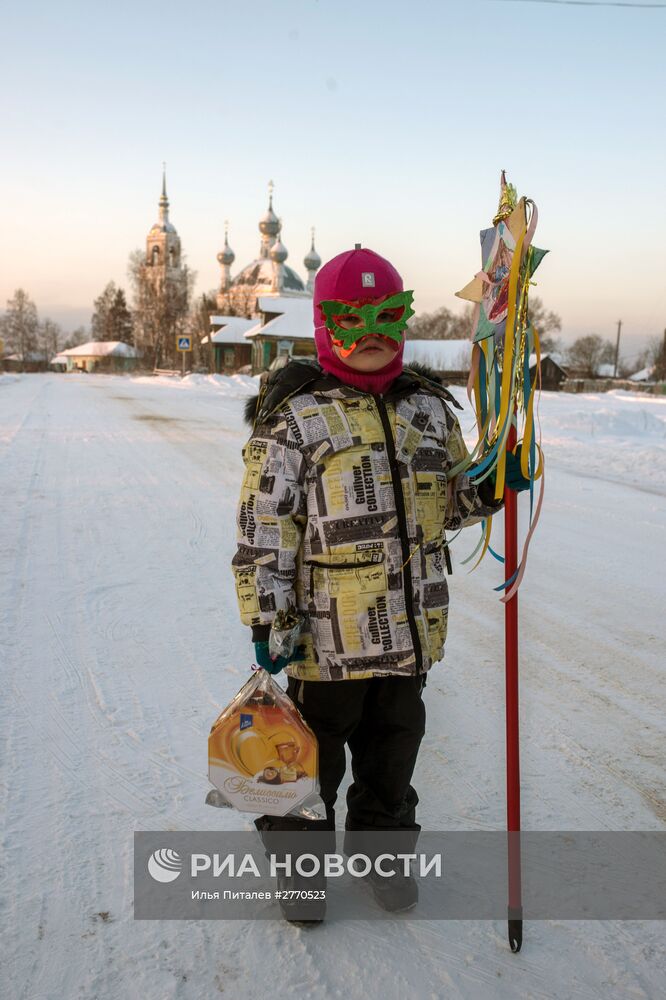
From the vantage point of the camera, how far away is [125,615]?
4562 mm

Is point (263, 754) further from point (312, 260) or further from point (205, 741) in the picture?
point (312, 260)

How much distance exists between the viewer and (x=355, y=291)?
2254 millimetres

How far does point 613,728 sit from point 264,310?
49.5 meters

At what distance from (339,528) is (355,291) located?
69cm

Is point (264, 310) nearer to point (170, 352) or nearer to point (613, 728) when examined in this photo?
point (170, 352)

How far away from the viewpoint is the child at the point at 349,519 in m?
2.23

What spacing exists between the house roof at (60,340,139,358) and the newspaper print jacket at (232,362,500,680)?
8577cm

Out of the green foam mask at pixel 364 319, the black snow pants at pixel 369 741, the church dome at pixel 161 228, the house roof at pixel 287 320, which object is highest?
the church dome at pixel 161 228

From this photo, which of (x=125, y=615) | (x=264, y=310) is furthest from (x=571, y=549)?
(x=264, y=310)

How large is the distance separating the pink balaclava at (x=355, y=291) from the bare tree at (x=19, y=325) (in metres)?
98.9

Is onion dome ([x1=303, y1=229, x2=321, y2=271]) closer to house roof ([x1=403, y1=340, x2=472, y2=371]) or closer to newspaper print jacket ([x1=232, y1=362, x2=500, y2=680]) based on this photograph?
house roof ([x1=403, y1=340, x2=472, y2=371])

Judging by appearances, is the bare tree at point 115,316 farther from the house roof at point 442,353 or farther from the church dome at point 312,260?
the house roof at point 442,353

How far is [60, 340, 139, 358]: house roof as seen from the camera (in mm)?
87938

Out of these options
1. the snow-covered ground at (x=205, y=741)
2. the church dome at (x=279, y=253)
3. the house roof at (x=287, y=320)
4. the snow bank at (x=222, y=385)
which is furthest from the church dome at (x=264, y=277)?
the snow-covered ground at (x=205, y=741)
